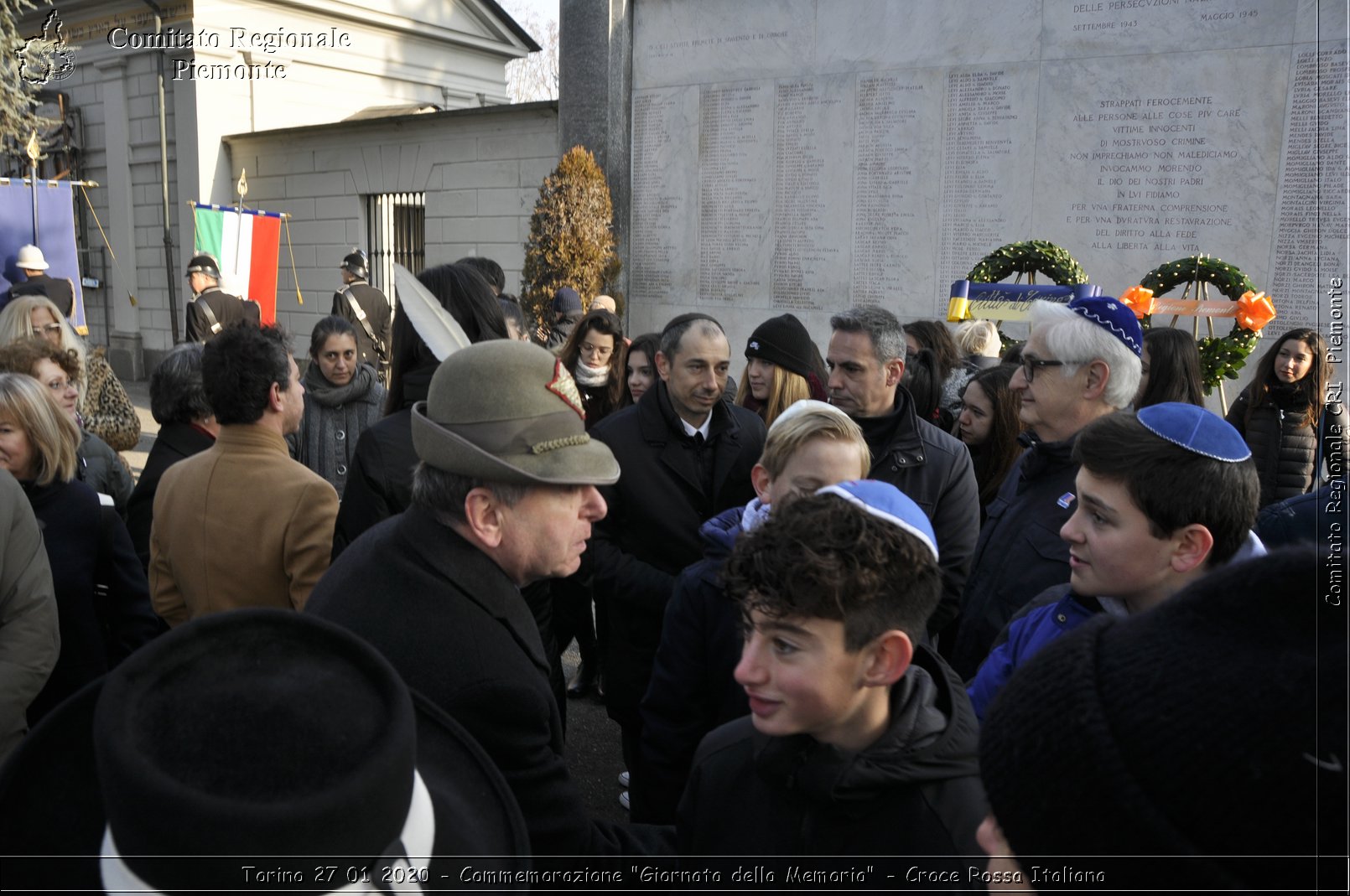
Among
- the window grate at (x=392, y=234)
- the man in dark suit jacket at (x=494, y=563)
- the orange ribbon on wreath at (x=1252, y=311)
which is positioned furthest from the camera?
the window grate at (x=392, y=234)

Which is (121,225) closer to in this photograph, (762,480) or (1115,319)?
(762,480)

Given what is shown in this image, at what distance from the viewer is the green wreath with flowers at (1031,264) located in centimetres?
663

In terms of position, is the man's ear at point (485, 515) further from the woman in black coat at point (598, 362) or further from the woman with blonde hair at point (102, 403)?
the woman in black coat at point (598, 362)

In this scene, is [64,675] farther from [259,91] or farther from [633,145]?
[259,91]

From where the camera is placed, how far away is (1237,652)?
0.83 metres

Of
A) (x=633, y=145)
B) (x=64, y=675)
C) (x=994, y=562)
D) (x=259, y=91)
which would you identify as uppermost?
(x=259, y=91)

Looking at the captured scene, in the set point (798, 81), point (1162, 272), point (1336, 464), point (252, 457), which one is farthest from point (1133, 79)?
point (252, 457)

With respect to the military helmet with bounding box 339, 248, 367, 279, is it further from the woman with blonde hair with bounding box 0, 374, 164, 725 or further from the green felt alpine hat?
the green felt alpine hat

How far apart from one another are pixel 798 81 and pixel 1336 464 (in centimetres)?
646

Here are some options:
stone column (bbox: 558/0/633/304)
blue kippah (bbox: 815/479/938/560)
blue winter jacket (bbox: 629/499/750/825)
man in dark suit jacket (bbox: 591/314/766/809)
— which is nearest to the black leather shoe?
man in dark suit jacket (bbox: 591/314/766/809)

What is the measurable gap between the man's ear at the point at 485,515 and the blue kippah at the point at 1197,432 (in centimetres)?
139

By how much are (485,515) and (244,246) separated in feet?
37.8

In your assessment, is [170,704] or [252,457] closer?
[170,704]

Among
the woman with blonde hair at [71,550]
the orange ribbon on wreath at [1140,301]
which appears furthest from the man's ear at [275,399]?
the orange ribbon on wreath at [1140,301]
